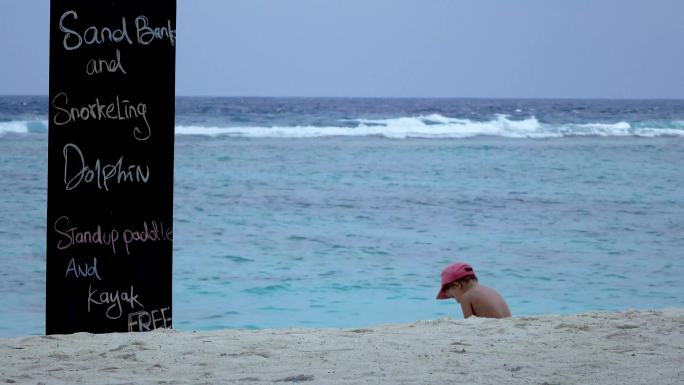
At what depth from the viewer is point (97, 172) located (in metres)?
3.98

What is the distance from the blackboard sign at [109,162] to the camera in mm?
3924

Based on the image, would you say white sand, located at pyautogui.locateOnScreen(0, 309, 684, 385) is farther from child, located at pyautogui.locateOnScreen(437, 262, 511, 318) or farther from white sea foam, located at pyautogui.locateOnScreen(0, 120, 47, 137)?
white sea foam, located at pyautogui.locateOnScreen(0, 120, 47, 137)

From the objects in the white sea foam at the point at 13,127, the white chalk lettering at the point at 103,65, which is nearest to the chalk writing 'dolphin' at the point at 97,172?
the white chalk lettering at the point at 103,65

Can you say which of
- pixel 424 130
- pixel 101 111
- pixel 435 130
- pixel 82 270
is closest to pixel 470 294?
pixel 82 270

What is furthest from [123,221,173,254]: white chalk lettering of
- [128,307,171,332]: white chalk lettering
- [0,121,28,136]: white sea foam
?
[0,121,28,136]: white sea foam

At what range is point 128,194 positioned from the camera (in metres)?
4.04

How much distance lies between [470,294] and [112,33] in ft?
7.90

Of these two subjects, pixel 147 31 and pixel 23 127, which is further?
pixel 23 127

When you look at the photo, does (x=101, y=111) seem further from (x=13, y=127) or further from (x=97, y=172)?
(x=13, y=127)

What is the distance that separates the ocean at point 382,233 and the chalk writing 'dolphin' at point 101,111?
206cm

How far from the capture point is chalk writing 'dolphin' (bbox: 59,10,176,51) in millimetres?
3896

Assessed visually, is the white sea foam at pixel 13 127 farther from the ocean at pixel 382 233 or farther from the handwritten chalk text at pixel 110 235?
the handwritten chalk text at pixel 110 235

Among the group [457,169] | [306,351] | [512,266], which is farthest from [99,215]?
[457,169]

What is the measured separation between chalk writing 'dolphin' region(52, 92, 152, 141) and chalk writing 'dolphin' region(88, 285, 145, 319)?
71 centimetres
